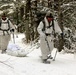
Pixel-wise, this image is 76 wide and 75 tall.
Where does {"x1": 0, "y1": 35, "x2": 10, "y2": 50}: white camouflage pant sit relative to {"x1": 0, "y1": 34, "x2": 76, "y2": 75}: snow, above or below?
above

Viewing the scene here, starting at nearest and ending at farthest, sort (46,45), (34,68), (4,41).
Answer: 1. (34,68)
2. (46,45)
3. (4,41)

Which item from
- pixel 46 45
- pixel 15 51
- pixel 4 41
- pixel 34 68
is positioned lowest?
pixel 34 68

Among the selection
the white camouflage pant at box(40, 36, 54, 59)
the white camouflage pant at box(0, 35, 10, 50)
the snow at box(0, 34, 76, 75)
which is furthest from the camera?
the white camouflage pant at box(0, 35, 10, 50)

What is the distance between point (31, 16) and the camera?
1988 cm

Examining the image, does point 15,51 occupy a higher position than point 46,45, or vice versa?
point 46,45

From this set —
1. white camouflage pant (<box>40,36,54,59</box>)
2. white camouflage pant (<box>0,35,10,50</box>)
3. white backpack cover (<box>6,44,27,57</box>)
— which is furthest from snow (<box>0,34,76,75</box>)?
white camouflage pant (<box>0,35,10,50</box>)

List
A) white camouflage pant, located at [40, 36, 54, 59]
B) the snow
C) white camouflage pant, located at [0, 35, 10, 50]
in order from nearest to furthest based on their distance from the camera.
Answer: the snow
white camouflage pant, located at [40, 36, 54, 59]
white camouflage pant, located at [0, 35, 10, 50]

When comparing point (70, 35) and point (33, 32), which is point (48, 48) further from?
point (33, 32)

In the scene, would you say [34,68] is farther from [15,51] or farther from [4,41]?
[4,41]

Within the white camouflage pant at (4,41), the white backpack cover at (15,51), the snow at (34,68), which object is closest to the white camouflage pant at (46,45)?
the snow at (34,68)

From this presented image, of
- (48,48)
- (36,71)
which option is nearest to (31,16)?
(48,48)

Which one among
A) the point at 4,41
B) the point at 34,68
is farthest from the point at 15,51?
the point at 34,68

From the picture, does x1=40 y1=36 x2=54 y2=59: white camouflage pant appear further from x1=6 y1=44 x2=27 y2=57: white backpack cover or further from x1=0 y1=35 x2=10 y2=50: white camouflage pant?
x1=0 y1=35 x2=10 y2=50: white camouflage pant

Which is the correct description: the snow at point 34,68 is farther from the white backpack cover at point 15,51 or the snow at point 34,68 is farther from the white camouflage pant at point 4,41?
the white camouflage pant at point 4,41
